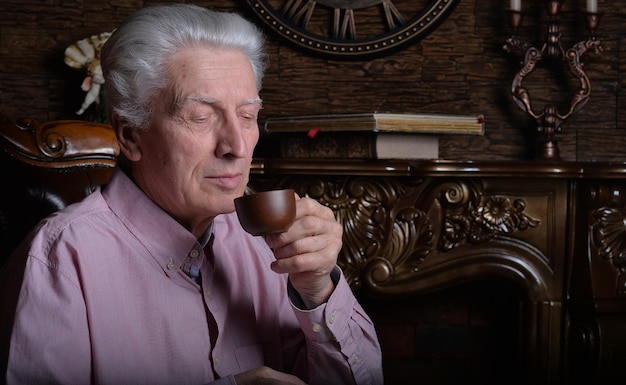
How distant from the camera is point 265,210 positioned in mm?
1115

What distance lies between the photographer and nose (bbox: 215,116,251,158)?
1.29 meters

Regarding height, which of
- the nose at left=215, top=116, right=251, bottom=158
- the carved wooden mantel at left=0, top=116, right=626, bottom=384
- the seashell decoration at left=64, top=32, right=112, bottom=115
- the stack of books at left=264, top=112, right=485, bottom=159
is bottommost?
the carved wooden mantel at left=0, top=116, right=626, bottom=384

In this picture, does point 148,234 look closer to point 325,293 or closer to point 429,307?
point 325,293

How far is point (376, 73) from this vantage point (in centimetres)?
265

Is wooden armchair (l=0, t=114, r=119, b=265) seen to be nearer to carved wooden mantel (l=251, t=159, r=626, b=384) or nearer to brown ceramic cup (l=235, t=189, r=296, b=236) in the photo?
carved wooden mantel (l=251, t=159, r=626, b=384)

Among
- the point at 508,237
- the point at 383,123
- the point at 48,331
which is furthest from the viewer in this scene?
the point at 508,237

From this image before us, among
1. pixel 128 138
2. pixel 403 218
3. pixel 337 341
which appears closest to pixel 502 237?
pixel 403 218

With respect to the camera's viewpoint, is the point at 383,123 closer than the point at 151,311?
No

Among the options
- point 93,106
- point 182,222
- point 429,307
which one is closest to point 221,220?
point 182,222

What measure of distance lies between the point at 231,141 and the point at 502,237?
46.7 inches

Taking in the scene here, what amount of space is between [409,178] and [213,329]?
3.30 feet

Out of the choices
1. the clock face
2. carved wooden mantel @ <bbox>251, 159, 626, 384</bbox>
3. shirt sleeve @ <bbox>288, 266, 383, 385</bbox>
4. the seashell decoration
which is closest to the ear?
shirt sleeve @ <bbox>288, 266, 383, 385</bbox>

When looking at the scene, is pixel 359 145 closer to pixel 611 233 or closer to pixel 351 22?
pixel 351 22

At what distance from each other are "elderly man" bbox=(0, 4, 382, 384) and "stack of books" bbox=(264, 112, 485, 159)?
0.74 metres
